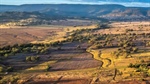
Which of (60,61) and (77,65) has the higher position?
(77,65)

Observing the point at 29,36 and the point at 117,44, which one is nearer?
the point at 117,44

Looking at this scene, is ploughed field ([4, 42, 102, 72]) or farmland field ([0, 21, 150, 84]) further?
ploughed field ([4, 42, 102, 72])

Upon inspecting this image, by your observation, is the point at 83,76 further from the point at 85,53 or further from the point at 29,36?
the point at 29,36

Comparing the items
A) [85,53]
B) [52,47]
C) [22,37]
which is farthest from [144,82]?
[22,37]

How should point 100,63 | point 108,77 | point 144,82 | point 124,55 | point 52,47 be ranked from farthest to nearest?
point 52,47
point 124,55
point 100,63
point 108,77
point 144,82

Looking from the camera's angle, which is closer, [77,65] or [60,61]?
[77,65]

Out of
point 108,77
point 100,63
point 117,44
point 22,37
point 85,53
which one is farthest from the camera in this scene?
point 22,37

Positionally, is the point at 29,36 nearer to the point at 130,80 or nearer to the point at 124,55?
the point at 124,55

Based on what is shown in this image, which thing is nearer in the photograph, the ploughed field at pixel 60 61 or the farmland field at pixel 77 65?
the farmland field at pixel 77 65

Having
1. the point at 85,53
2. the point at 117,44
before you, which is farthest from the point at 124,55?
the point at 117,44
